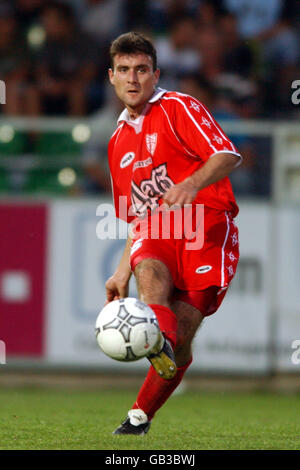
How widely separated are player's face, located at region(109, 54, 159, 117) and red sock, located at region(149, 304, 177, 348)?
1199 mm

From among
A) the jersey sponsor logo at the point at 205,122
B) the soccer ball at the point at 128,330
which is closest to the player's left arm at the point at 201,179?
the jersey sponsor logo at the point at 205,122

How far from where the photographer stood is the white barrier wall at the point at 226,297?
30.9 ft

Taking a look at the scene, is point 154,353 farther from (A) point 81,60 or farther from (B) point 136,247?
(A) point 81,60

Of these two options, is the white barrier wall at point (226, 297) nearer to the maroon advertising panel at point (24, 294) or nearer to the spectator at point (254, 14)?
the maroon advertising panel at point (24, 294)

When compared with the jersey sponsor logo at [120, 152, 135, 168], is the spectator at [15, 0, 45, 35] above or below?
above

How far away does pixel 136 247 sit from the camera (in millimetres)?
5297

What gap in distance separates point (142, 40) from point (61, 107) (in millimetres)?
5711

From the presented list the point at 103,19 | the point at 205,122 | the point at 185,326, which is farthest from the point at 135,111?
the point at 103,19

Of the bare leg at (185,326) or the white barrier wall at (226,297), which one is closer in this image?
the bare leg at (185,326)

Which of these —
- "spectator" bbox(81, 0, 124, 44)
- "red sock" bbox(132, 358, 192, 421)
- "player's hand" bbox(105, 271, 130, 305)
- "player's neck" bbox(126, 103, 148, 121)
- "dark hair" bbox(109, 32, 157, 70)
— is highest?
"spectator" bbox(81, 0, 124, 44)

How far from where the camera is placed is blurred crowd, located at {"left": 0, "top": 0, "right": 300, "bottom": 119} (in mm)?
10875

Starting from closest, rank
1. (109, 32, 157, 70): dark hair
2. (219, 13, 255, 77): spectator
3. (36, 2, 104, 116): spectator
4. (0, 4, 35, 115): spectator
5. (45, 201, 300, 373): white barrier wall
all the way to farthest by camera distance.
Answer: (109, 32, 157, 70): dark hair, (45, 201, 300, 373): white barrier wall, (0, 4, 35, 115): spectator, (36, 2, 104, 116): spectator, (219, 13, 255, 77): spectator

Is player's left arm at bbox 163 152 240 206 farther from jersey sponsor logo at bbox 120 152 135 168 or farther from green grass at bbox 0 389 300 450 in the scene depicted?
green grass at bbox 0 389 300 450

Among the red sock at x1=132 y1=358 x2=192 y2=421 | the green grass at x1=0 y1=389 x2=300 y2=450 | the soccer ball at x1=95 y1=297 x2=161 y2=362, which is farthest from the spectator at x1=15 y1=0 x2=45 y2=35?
the soccer ball at x1=95 y1=297 x2=161 y2=362
